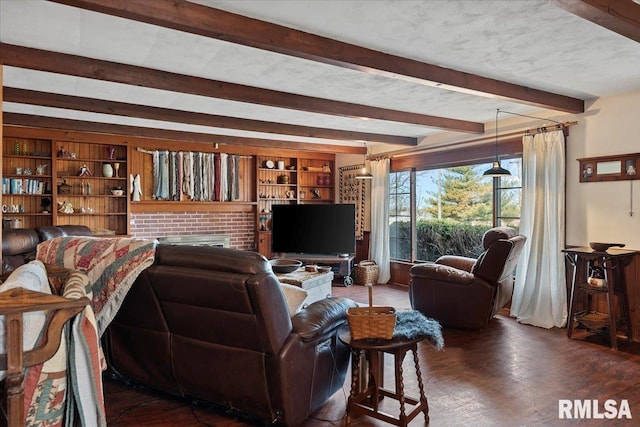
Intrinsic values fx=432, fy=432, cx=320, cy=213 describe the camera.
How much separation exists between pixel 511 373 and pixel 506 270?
1.38 meters

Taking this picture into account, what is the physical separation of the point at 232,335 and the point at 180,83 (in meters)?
2.26

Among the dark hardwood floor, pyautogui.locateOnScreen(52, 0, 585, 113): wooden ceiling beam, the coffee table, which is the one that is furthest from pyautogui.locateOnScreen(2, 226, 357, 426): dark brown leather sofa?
the coffee table

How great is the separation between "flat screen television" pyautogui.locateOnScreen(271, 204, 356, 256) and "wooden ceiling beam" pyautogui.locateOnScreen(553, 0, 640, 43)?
188 inches

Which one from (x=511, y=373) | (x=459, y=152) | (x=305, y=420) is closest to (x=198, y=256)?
(x=305, y=420)

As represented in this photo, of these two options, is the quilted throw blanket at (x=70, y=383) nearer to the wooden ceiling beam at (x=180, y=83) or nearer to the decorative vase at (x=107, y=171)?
the wooden ceiling beam at (x=180, y=83)

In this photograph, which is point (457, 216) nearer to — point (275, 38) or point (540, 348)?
point (540, 348)

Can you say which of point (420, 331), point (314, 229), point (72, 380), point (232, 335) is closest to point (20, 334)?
point (72, 380)

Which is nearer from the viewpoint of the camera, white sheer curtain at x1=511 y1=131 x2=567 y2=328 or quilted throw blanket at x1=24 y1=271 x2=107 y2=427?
quilted throw blanket at x1=24 y1=271 x2=107 y2=427

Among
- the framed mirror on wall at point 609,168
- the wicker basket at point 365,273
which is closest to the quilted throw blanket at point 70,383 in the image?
the framed mirror on wall at point 609,168

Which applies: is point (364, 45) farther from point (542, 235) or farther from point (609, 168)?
point (542, 235)

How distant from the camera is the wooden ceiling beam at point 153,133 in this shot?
16.8 feet

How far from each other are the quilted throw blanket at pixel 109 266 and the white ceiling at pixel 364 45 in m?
1.35

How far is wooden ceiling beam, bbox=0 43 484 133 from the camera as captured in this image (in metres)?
3.03

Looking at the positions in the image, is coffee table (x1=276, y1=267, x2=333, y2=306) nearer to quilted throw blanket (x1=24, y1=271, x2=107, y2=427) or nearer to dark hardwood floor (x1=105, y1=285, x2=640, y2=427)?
dark hardwood floor (x1=105, y1=285, x2=640, y2=427)
